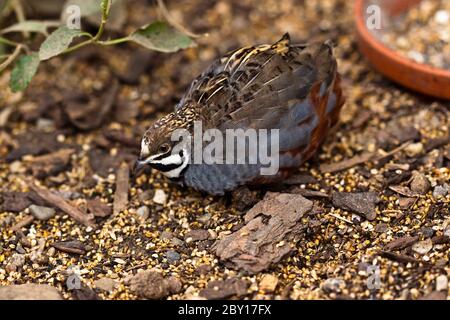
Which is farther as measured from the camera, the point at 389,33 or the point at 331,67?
the point at 389,33

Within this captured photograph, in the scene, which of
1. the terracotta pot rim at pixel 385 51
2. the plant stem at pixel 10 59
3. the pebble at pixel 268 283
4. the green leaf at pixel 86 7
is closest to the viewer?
the pebble at pixel 268 283

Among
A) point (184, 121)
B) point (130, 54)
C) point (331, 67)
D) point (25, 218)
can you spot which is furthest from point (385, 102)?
point (25, 218)

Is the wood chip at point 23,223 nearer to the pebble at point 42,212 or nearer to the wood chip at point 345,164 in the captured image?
the pebble at point 42,212

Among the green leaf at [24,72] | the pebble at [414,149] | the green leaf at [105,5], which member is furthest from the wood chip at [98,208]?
the pebble at [414,149]

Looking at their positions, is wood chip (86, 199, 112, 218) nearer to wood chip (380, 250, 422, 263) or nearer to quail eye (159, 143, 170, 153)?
quail eye (159, 143, 170, 153)

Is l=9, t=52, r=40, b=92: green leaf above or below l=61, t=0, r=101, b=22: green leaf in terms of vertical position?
below

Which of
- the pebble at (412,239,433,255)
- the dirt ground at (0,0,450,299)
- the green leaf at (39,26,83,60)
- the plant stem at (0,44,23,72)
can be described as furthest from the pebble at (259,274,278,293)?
the plant stem at (0,44,23,72)

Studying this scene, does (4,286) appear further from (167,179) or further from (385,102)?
(385,102)
